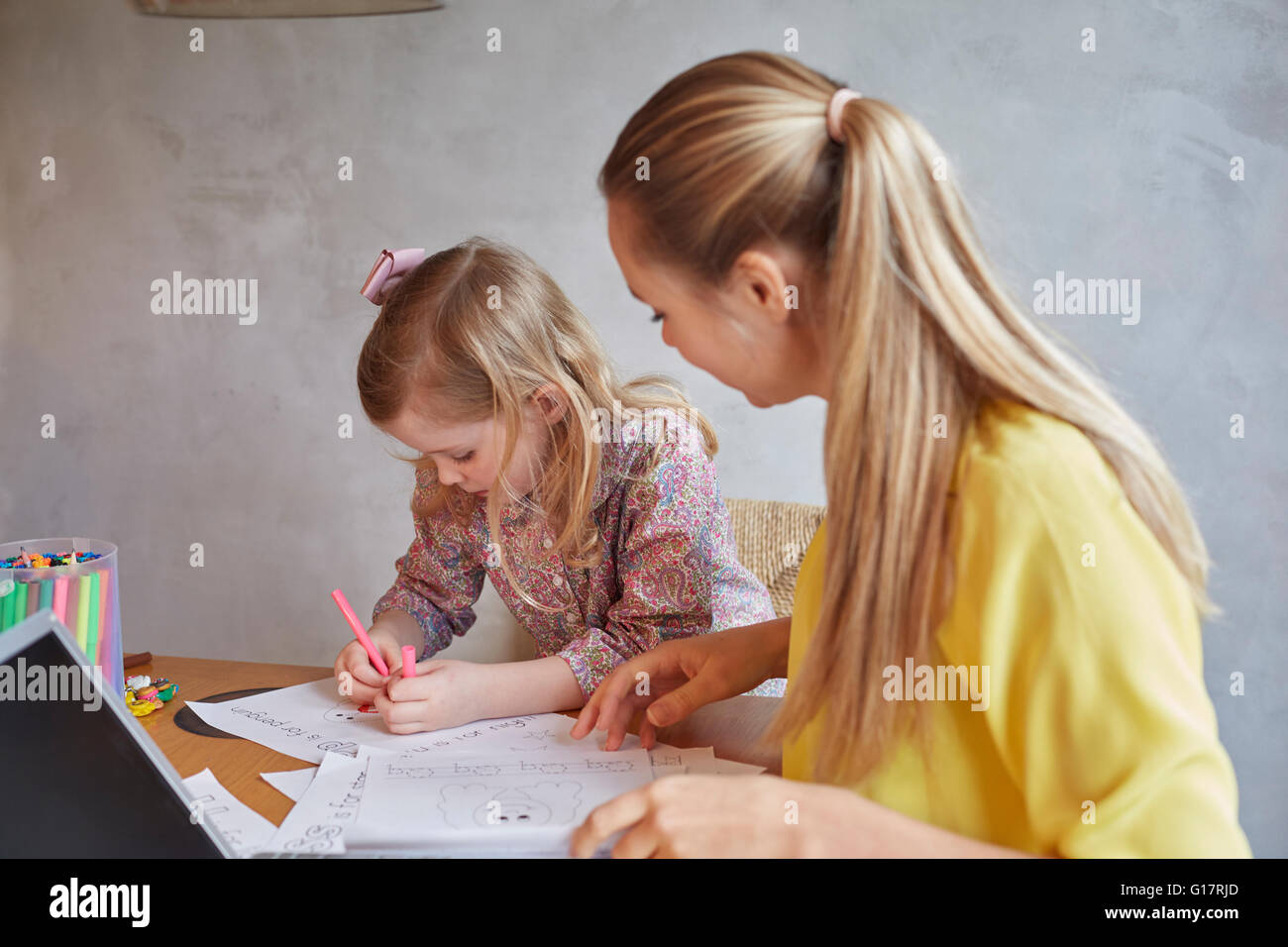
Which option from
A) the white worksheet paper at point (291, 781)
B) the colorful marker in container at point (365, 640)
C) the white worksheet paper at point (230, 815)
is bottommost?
the white worksheet paper at point (230, 815)

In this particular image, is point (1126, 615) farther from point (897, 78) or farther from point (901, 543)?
point (897, 78)

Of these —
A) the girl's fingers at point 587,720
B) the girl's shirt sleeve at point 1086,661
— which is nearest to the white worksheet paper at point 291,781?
the girl's fingers at point 587,720

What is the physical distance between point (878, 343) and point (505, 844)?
1.41 feet

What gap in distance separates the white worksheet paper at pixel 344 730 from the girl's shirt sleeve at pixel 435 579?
0.25 metres

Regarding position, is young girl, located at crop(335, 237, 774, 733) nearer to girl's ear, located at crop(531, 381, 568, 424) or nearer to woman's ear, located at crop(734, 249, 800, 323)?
girl's ear, located at crop(531, 381, 568, 424)

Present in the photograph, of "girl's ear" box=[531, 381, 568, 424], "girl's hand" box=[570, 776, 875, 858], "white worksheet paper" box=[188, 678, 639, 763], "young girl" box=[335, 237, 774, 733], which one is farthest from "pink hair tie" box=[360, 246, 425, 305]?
"girl's hand" box=[570, 776, 875, 858]

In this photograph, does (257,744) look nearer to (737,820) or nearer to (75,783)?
(75,783)

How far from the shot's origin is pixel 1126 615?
0.50 meters

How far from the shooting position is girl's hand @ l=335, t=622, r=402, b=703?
1001 millimetres

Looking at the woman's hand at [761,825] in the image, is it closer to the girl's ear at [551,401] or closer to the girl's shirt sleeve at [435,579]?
the girl's ear at [551,401]

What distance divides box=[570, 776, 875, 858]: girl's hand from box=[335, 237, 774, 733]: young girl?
0.42 metres

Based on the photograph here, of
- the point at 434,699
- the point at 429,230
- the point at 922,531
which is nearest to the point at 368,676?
the point at 434,699

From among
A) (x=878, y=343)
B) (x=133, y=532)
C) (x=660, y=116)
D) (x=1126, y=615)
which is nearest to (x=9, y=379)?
(x=133, y=532)

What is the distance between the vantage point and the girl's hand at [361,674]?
Answer: 1.00 meters
